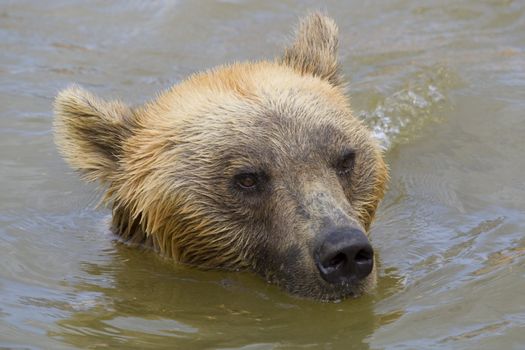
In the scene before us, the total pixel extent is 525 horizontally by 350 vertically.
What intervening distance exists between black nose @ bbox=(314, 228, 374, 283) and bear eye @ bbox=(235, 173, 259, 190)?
830mm

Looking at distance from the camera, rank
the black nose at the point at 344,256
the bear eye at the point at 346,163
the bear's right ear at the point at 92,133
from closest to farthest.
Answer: the black nose at the point at 344,256, the bear eye at the point at 346,163, the bear's right ear at the point at 92,133

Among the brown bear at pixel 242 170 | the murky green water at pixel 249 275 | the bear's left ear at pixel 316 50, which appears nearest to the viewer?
the murky green water at pixel 249 275

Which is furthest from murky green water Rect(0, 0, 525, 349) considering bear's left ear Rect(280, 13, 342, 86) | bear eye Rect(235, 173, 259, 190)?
bear's left ear Rect(280, 13, 342, 86)

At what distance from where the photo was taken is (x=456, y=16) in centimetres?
1284

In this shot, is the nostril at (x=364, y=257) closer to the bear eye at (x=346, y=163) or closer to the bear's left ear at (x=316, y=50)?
the bear eye at (x=346, y=163)

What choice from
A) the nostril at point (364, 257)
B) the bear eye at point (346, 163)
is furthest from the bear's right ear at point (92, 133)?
the nostril at point (364, 257)

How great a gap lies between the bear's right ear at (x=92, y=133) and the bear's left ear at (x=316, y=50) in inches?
53.1

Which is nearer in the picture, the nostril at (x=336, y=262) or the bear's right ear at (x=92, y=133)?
the nostril at (x=336, y=262)

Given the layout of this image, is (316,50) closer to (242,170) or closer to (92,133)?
(242,170)

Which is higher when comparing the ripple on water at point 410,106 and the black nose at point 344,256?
the ripple on water at point 410,106

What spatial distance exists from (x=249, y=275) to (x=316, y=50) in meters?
1.94

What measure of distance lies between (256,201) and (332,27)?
208 cm

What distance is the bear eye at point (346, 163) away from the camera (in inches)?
284

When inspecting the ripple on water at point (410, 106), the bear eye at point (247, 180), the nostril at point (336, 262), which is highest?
the ripple on water at point (410, 106)
